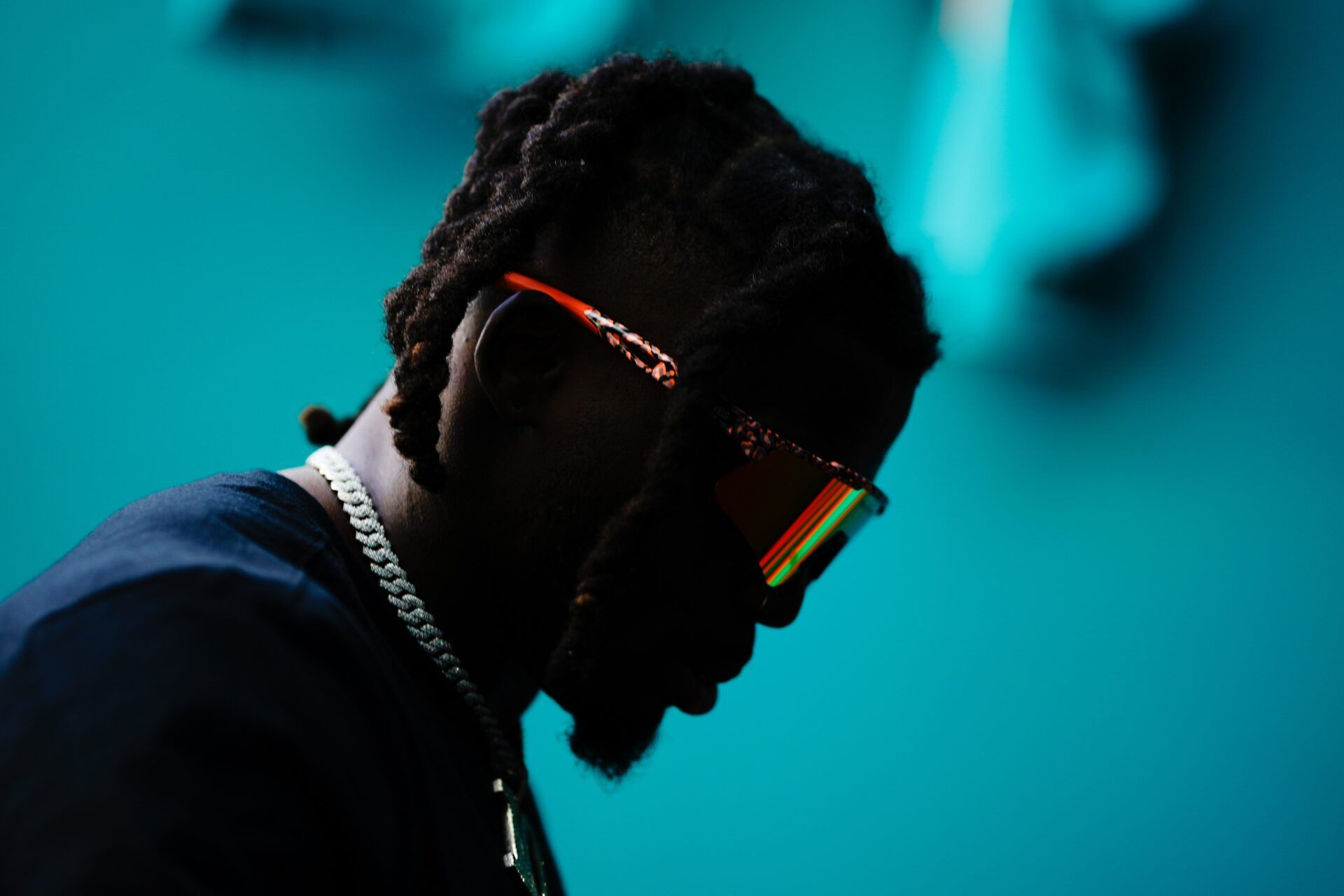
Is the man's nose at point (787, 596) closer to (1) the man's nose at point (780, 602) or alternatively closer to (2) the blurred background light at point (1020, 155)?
(1) the man's nose at point (780, 602)

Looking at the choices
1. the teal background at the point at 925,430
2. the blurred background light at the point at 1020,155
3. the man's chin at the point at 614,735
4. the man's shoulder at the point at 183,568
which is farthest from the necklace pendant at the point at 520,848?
the blurred background light at the point at 1020,155

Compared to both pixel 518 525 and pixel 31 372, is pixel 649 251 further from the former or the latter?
pixel 31 372

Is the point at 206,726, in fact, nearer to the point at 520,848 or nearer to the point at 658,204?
the point at 520,848

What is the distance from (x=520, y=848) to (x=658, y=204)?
850 millimetres

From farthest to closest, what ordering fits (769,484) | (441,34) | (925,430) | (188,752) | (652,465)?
1. (925,430)
2. (441,34)
3. (769,484)
4. (652,465)
5. (188,752)

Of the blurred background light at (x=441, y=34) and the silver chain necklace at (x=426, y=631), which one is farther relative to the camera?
the blurred background light at (x=441, y=34)

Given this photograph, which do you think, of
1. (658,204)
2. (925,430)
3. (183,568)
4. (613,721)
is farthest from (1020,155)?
(183,568)

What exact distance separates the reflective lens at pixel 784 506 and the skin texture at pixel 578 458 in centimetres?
2

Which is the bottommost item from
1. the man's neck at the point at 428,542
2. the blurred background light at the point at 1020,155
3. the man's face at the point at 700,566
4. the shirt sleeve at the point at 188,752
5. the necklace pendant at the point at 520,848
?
the necklace pendant at the point at 520,848

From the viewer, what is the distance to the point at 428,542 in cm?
112

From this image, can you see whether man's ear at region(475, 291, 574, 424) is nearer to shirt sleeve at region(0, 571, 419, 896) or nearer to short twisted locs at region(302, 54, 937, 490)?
short twisted locs at region(302, 54, 937, 490)

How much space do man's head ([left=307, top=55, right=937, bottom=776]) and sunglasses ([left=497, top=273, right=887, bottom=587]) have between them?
0.02 meters

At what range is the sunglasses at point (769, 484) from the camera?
1090 millimetres

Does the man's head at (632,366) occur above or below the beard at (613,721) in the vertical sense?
above
